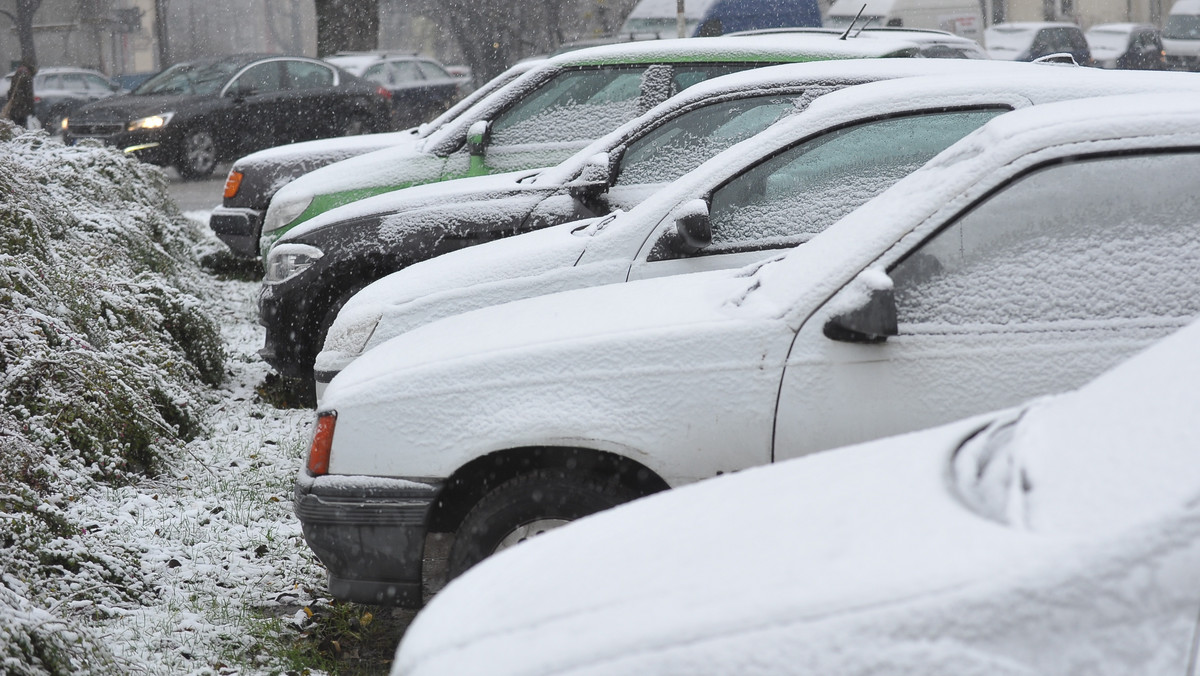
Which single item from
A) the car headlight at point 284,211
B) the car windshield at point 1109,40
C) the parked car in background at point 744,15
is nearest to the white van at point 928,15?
the parked car in background at point 744,15

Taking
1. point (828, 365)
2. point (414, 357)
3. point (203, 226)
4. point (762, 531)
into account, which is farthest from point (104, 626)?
point (203, 226)

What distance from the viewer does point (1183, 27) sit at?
29.0 metres

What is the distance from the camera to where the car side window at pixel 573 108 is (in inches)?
296

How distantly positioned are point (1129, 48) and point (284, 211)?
2414cm

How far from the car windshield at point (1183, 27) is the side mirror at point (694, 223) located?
28519 millimetres

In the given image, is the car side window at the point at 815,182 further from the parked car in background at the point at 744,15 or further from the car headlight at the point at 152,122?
the parked car in background at the point at 744,15

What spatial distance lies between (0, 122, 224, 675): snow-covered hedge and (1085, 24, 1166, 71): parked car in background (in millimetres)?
23595

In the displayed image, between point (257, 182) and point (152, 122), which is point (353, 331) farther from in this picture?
point (152, 122)

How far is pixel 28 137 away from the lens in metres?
8.38

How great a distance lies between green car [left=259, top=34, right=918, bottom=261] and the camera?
24.2 ft

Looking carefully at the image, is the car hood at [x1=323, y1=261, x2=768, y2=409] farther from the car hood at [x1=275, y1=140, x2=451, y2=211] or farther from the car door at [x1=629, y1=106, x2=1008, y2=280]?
the car hood at [x1=275, y1=140, x2=451, y2=211]

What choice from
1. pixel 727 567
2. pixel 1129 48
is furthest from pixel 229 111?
pixel 1129 48

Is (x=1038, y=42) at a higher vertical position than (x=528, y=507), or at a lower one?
higher

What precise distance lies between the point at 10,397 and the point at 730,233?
2.93m
